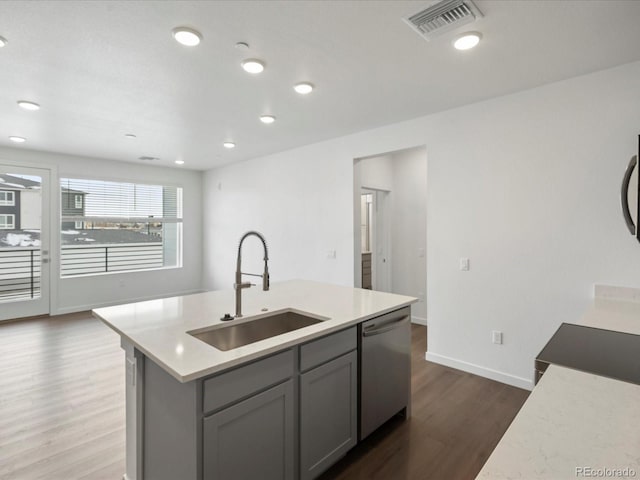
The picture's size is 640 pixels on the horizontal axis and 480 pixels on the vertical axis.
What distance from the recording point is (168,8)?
6.03 ft

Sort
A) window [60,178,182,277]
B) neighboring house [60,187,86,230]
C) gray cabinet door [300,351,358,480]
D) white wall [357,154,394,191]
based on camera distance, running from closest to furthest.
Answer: gray cabinet door [300,351,358,480] → white wall [357,154,394,191] → neighboring house [60,187,86,230] → window [60,178,182,277]

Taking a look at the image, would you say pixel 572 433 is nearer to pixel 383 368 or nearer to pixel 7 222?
pixel 383 368

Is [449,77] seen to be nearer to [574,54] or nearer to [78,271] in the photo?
[574,54]

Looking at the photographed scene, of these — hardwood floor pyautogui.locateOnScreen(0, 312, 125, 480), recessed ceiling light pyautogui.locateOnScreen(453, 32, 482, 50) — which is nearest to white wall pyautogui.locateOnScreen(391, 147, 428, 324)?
recessed ceiling light pyautogui.locateOnScreen(453, 32, 482, 50)

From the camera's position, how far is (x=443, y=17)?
1.93 m

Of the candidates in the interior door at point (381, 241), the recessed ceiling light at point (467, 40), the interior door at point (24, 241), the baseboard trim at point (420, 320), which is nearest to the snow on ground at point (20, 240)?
the interior door at point (24, 241)

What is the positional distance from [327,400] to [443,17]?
2230mm

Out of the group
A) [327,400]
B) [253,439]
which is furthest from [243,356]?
[327,400]

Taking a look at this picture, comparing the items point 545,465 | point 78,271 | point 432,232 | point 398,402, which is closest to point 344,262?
point 432,232

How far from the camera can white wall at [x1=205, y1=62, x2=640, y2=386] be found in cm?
255

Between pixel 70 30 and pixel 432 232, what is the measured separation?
3271mm

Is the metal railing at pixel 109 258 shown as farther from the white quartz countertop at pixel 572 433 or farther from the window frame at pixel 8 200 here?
the white quartz countertop at pixel 572 433

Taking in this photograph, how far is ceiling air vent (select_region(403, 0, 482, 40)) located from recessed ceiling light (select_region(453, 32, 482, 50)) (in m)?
0.14

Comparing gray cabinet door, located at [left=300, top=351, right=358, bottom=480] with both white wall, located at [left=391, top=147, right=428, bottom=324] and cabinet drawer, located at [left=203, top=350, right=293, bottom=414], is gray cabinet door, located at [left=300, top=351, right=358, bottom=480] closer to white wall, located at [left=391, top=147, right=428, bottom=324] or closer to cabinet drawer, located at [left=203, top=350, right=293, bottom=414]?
cabinet drawer, located at [left=203, top=350, right=293, bottom=414]
